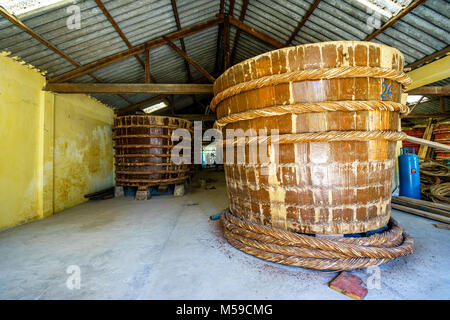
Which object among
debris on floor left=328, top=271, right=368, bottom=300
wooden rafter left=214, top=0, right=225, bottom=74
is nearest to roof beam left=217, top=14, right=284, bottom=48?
wooden rafter left=214, top=0, right=225, bottom=74

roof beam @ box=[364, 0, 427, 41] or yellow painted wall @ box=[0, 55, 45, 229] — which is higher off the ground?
roof beam @ box=[364, 0, 427, 41]

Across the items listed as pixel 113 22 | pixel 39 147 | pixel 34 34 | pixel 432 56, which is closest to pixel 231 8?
pixel 113 22

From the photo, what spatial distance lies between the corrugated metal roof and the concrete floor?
3250 millimetres

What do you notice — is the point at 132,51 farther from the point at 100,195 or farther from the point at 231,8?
the point at 100,195

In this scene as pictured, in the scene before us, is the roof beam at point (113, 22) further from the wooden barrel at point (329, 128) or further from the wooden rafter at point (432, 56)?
the wooden rafter at point (432, 56)

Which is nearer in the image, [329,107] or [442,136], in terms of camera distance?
[329,107]

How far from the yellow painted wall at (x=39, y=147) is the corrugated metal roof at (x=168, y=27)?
490 millimetres

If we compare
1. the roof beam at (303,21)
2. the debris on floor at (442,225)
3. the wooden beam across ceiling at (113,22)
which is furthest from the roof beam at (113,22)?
the debris on floor at (442,225)

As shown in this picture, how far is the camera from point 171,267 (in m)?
1.99

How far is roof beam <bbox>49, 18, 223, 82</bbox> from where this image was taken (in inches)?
179

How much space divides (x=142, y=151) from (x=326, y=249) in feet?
17.1

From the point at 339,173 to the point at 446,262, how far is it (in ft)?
4.41

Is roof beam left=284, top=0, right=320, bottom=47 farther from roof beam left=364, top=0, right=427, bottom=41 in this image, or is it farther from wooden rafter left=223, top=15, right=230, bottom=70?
wooden rafter left=223, top=15, right=230, bottom=70

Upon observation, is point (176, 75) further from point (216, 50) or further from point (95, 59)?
point (95, 59)
